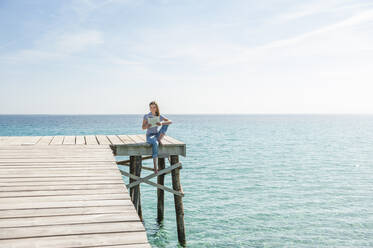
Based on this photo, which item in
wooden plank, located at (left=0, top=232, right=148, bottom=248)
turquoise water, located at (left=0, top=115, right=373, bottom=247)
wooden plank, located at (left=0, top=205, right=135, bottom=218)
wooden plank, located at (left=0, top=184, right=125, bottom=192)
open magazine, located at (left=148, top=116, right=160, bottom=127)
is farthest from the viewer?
turquoise water, located at (left=0, top=115, right=373, bottom=247)

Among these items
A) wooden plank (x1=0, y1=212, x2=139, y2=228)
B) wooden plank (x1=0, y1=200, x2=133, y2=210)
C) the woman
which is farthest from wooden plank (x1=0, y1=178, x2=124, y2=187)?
the woman

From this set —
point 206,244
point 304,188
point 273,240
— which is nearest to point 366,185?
point 304,188

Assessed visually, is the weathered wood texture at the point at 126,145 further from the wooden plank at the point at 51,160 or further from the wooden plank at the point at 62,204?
the wooden plank at the point at 62,204

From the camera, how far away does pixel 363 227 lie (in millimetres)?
10195

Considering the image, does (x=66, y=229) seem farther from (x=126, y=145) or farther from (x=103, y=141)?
(x=103, y=141)

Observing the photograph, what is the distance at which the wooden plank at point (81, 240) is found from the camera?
257cm

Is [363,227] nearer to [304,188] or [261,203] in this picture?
[261,203]

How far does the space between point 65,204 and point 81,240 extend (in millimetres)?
1043

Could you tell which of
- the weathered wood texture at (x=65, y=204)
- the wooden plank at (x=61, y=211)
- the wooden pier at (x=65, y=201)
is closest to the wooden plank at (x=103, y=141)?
the wooden pier at (x=65, y=201)

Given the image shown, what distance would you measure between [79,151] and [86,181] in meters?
3.01

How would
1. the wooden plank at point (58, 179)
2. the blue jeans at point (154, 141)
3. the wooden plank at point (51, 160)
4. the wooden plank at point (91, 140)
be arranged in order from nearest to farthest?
the wooden plank at point (58, 179) → the wooden plank at point (51, 160) → the blue jeans at point (154, 141) → the wooden plank at point (91, 140)

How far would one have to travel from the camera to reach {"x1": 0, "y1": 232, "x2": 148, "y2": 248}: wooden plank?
2.57m

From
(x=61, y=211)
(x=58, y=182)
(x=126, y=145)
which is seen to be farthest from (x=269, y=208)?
(x=61, y=211)

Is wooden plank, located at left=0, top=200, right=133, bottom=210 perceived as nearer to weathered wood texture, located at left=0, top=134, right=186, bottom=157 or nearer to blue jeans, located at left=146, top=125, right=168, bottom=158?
blue jeans, located at left=146, top=125, right=168, bottom=158
